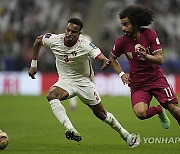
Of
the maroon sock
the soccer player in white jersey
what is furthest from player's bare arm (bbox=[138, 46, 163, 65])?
the soccer player in white jersey

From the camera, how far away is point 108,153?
10227 millimetres

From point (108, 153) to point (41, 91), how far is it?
714 inches

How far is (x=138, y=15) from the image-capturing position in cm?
1107

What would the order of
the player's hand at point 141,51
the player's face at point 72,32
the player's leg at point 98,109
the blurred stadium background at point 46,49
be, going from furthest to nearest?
1. the blurred stadium background at point 46,49
2. the player's leg at point 98,109
3. the player's face at point 72,32
4. the player's hand at point 141,51

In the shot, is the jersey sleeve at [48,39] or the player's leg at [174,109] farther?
the jersey sleeve at [48,39]

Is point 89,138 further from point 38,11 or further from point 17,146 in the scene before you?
point 38,11

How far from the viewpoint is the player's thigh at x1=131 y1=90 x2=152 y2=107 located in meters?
11.0

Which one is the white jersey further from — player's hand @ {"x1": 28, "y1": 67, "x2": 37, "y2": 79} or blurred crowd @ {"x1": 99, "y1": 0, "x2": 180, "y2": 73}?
blurred crowd @ {"x1": 99, "y1": 0, "x2": 180, "y2": 73}

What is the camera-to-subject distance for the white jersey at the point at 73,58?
37.7 feet

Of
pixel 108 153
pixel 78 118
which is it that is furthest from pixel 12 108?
pixel 108 153

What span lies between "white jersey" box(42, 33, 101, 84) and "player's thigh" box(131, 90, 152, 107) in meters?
1.03

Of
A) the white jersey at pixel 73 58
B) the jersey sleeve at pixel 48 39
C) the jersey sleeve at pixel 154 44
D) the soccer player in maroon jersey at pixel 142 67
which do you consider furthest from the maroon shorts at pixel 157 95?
the jersey sleeve at pixel 48 39

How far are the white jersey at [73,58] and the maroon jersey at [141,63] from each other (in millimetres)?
631

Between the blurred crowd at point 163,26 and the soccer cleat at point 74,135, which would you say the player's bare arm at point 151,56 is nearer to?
the soccer cleat at point 74,135
